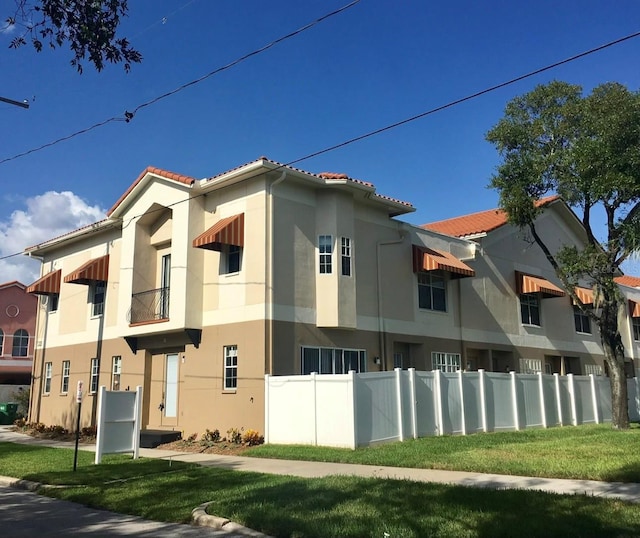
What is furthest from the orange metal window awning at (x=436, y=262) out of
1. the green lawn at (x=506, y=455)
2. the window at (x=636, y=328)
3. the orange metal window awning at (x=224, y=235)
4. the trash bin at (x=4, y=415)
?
the trash bin at (x=4, y=415)

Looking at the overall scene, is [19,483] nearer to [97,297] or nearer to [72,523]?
[72,523]

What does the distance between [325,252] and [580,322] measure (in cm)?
1768

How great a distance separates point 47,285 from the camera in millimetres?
26828

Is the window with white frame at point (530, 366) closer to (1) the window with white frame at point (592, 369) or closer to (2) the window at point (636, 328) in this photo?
(1) the window with white frame at point (592, 369)

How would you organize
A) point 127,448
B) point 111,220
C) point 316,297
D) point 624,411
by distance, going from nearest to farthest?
point 127,448
point 316,297
point 624,411
point 111,220

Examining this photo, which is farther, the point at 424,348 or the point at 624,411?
the point at 424,348

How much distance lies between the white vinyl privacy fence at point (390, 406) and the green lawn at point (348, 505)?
12.1ft

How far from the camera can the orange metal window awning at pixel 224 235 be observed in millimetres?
18078

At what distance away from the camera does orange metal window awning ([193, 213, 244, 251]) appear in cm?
1808

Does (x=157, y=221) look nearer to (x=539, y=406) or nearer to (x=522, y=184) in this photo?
(x=522, y=184)

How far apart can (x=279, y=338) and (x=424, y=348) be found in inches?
252

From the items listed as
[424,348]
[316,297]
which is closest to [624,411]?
[424,348]

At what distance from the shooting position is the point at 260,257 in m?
17.9

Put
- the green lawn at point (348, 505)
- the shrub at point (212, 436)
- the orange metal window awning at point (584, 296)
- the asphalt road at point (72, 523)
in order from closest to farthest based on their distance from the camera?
the green lawn at point (348, 505), the asphalt road at point (72, 523), the shrub at point (212, 436), the orange metal window awning at point (584, 296)
